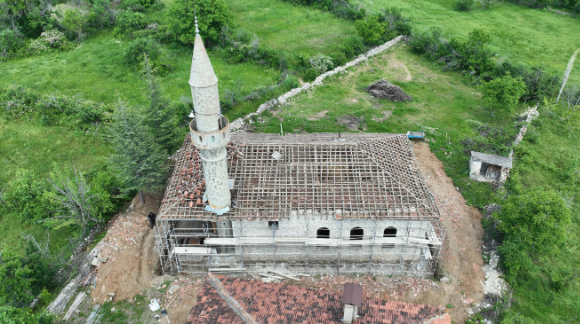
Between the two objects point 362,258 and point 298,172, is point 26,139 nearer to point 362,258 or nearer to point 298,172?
point 298,172

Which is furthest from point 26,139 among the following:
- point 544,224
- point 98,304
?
point 544,224

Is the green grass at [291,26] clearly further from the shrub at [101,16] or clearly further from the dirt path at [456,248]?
the dirt path at [456,248]

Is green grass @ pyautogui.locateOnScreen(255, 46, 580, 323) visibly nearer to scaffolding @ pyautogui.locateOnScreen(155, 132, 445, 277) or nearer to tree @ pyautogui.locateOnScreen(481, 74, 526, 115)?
tree @ pyautogui.locateOnScreen(481, 74, 526, 115)

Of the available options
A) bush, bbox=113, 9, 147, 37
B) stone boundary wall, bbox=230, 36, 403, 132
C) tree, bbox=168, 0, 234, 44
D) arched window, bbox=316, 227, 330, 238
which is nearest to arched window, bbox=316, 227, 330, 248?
arched window, bbox=316, 227, 330, 238

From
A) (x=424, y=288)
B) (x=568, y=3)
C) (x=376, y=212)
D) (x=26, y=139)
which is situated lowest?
(x=424, y=288)

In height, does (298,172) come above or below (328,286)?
above
